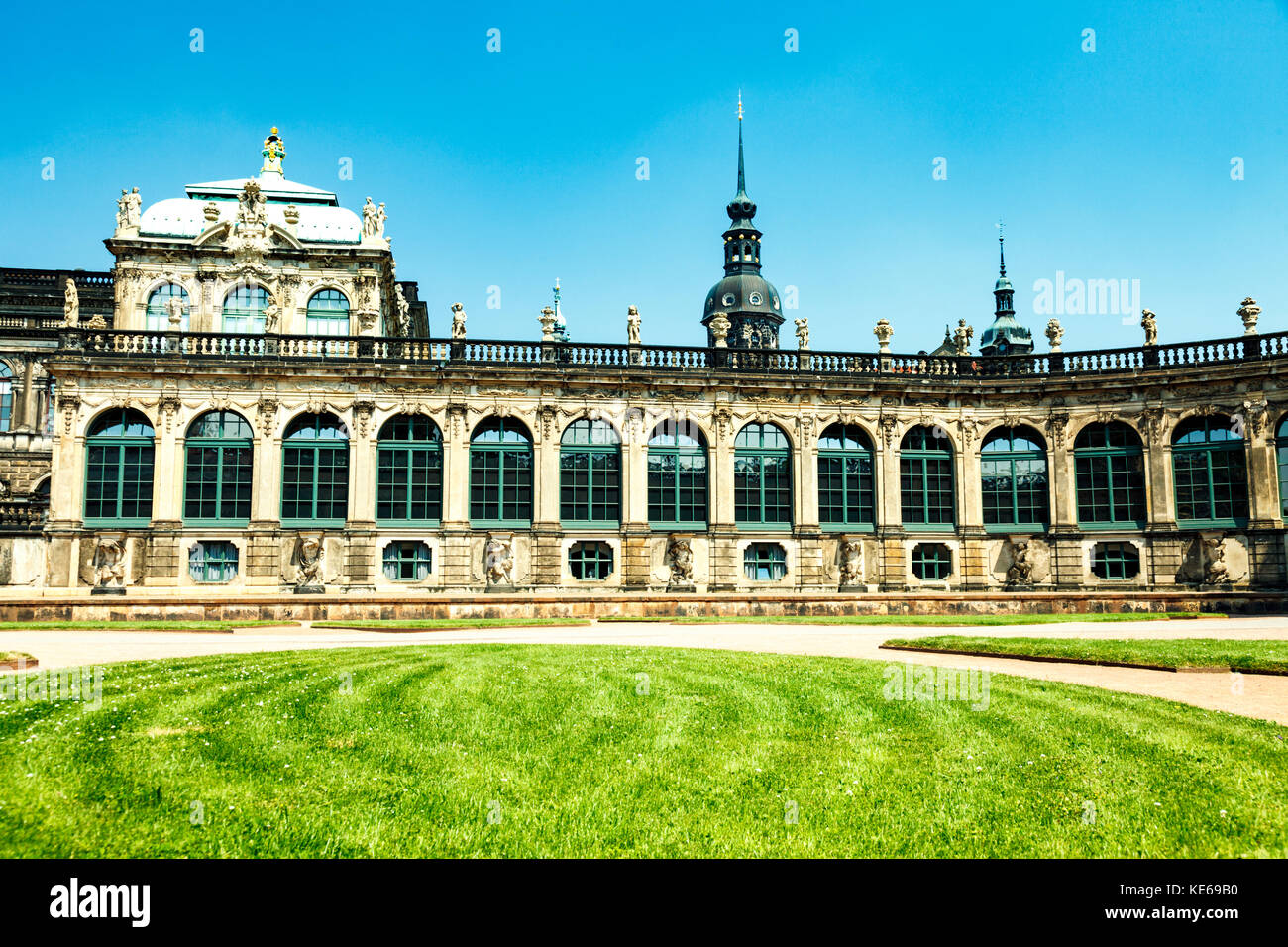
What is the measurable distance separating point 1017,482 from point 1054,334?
23.8ft

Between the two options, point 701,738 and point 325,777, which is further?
point 701,738

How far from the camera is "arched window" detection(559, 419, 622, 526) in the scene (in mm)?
39875

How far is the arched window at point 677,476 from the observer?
40.4m

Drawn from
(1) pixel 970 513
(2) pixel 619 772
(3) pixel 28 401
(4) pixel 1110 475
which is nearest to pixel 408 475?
(1) pixel 970 513

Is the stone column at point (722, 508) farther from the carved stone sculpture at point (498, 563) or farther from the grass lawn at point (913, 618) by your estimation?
the carved stone sculpture at point (498, 563)

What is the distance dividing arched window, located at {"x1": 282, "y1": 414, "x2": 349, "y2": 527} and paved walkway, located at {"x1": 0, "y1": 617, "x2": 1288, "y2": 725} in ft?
46.5

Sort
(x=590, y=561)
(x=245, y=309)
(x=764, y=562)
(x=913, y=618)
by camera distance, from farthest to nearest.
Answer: (x=245, y=309)
(x=764, y=562)
(x=590, y=561)
(x=913, y=618)

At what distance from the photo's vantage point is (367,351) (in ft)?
131

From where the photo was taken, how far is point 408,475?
39.1 m

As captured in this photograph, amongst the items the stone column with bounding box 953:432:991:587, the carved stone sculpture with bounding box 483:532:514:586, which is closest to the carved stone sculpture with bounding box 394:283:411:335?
the carved stone sculpture with bounding box 483:532:514:586

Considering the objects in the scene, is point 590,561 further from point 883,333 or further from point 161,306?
point 161,306
